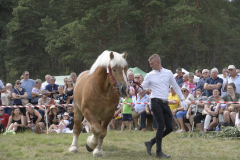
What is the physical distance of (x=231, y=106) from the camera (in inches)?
318

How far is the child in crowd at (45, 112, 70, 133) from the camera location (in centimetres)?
974

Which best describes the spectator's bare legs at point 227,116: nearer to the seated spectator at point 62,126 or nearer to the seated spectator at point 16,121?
the seated spectator at point 62,126

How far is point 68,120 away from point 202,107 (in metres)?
4.86

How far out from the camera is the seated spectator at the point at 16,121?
32.1 ft

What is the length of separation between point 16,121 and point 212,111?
6.99 meters

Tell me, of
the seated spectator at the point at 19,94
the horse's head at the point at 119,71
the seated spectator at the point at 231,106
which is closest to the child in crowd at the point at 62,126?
the seated spectator at the point at 19,94

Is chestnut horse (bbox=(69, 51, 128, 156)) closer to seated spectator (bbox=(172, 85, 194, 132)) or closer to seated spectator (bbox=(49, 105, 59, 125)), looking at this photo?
seated spectator (bbox=(172, 85, 194, 132))

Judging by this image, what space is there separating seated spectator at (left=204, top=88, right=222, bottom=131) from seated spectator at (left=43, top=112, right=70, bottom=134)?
4910 mm

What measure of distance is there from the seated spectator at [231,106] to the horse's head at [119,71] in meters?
4.75

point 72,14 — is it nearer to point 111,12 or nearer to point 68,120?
point 111,12

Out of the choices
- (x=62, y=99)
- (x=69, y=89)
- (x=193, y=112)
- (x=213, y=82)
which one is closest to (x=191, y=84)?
(x=213, y=82)

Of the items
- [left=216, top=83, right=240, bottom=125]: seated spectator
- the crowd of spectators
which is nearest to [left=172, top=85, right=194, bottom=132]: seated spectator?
the crowd of spectators

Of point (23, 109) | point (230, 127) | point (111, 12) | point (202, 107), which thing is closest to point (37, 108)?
point (23, 109)

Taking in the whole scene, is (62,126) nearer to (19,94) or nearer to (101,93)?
(19,94)
